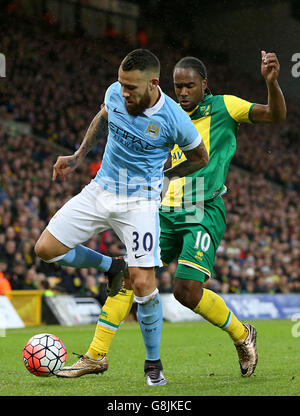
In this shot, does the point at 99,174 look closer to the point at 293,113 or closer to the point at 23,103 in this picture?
the point at 23,103

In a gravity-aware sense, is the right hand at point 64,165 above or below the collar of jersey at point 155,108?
below

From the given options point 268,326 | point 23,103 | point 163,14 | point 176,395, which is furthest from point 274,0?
point 176,395

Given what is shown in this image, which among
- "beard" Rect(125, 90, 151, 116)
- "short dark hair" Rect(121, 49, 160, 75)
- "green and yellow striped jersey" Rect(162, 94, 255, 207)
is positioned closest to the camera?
"short dark hair" Rect(121, 49, 160, 75)

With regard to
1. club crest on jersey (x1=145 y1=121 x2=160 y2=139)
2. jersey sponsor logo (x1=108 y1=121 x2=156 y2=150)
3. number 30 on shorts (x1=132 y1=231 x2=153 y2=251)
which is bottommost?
number 30 on shorts (x1=132 y1=231 x2=153 y2=251)

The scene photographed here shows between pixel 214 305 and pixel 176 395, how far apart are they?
4.52 ft

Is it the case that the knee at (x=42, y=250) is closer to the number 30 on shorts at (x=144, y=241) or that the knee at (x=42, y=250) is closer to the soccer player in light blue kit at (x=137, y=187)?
the soccer player in light blue kit at (x=137, y=187)

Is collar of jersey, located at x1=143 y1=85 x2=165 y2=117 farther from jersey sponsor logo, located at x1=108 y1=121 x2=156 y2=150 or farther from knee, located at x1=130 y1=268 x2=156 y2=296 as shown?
knee, located at x1=130 y1=268 x2=156 y2=296

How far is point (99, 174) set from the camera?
16.5 ft

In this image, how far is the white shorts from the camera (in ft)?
15.7

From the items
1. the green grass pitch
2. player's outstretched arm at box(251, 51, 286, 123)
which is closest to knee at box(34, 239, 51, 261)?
the green grass pitch

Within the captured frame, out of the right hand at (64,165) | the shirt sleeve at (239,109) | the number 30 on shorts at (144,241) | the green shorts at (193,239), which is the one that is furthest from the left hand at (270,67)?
the right hand at (64,165)

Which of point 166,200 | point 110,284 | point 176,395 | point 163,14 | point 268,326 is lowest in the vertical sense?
point 268,326

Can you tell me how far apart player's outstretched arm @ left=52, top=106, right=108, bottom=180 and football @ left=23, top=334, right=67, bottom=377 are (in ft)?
4.21

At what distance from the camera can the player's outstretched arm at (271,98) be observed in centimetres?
496
